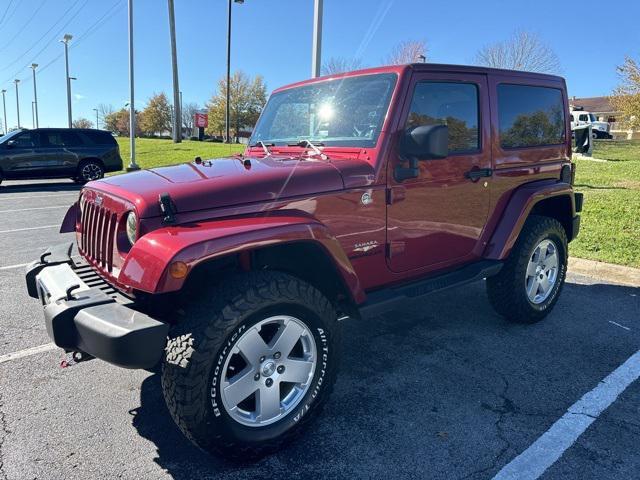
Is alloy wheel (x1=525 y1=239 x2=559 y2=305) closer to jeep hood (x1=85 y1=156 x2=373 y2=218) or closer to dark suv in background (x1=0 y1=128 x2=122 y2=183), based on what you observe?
jeep hood (x1=85 y1=156 x2=373 y2=218)

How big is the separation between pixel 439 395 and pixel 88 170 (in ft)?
47.6

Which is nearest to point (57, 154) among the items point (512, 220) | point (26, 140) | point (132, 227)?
point (26, 140)

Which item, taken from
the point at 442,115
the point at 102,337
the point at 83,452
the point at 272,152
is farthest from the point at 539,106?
the point at 83,452

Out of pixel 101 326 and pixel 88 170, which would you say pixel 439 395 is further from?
pixel 88 170

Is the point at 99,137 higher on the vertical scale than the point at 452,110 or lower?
higher

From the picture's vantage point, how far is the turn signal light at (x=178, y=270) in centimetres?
212

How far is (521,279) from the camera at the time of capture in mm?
4004

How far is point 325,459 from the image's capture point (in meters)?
2.47

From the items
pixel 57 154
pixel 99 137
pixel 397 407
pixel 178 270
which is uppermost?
pixel 99 137

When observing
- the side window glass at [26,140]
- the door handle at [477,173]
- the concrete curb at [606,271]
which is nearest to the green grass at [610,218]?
the concrete curb at [606,271]

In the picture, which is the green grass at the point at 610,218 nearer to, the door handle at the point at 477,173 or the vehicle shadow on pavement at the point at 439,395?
the vehicle shadow on pavement at the point at 439,395

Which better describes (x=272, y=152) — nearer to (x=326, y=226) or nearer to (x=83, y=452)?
(x=326, y=226)

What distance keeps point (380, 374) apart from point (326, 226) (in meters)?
1.20

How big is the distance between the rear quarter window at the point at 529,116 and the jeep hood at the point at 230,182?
154cm
